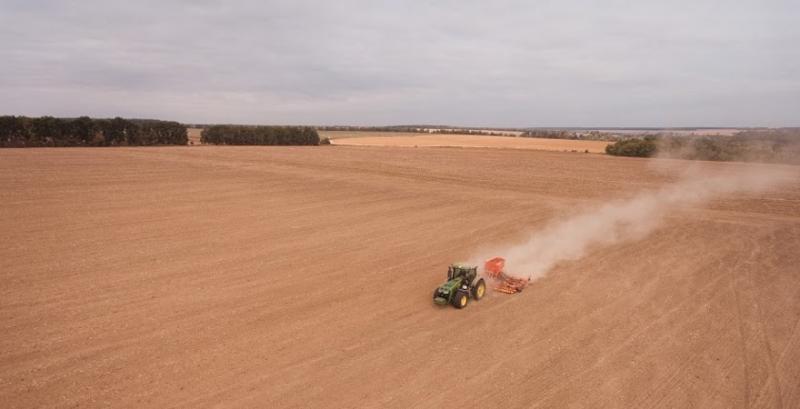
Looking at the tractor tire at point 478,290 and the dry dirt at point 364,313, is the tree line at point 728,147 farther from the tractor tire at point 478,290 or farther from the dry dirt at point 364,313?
the tractor tire at point 478,290

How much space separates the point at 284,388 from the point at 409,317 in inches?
183

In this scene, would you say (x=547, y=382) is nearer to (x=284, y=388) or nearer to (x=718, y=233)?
(x=284, y=388)

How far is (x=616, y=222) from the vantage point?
997 inches

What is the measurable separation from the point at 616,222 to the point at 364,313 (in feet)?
59.6

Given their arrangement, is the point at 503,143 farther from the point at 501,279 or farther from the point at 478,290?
the point at 478,290

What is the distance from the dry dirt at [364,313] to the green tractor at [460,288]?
0.41 meters

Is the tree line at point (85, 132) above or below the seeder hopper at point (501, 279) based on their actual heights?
above

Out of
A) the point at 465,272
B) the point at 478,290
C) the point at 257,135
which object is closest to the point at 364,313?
the point at 465,272

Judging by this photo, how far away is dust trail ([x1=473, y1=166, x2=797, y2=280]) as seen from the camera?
18.9m

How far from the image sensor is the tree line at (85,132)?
64.2m

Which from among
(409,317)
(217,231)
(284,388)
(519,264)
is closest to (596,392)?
(409,317)

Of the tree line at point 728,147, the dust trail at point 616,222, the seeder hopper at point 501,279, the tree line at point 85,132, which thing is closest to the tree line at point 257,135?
the tree line at point 85,132

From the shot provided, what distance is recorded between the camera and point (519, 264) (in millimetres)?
18031

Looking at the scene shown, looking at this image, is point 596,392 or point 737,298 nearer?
point 596,392
